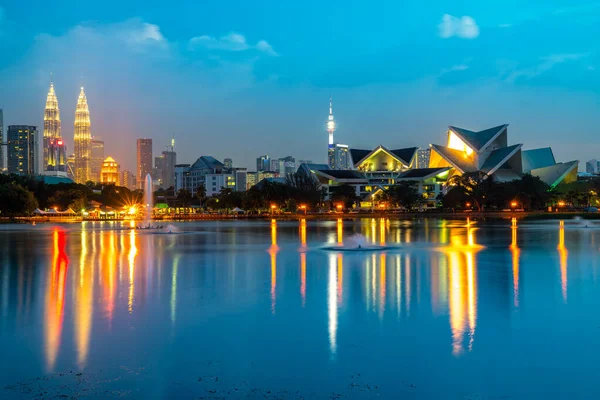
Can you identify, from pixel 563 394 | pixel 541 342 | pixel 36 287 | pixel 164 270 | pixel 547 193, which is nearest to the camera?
pixel 563 394

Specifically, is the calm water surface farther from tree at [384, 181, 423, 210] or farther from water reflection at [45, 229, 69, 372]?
tree at [384, 181, 423, 210]

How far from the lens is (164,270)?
17.7m

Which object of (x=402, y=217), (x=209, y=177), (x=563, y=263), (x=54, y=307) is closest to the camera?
(x=54, y=307)

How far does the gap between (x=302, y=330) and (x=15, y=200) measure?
2226 inches

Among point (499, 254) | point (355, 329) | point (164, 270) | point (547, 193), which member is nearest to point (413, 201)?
point (547, 193)

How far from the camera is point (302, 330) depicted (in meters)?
9.82

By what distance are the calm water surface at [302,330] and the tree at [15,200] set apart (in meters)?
44.6

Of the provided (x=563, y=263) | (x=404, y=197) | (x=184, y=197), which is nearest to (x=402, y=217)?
(x=404, y=197)

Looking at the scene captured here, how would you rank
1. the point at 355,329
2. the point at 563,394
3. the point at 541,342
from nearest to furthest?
1. the point at 563,394
2. the point at 541,342
3. the point at 355,329

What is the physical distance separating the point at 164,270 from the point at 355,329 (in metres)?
9.19

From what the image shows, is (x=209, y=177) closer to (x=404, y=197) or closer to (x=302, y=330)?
(x=404, y=197)

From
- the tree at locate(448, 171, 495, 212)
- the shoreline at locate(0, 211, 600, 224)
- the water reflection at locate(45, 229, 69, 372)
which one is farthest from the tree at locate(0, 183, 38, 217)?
the tree at locate(448, 171, 495, 212)

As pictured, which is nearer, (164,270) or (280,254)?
(164,270)

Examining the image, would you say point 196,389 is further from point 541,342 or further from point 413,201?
point 413,201
